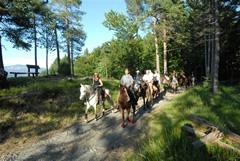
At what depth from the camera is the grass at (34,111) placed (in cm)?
689

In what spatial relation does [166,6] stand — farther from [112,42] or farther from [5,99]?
[5,99]

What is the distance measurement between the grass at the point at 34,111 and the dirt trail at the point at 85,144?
0.86 meters

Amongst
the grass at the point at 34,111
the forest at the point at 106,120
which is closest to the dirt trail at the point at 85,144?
the forest at the point at 106,120

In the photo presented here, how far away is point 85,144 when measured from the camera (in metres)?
5.80

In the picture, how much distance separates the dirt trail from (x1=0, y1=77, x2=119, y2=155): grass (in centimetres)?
86

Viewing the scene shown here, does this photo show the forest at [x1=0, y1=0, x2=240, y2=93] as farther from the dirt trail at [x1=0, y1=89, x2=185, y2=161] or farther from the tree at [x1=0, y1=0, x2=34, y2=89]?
the dirt trail at [x1=0, y1=89, x2=185, y2=161]

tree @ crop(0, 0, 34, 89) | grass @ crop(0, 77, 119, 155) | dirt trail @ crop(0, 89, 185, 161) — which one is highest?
tree @ crop(0, 0, 34, 89)

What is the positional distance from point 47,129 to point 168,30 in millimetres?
17560

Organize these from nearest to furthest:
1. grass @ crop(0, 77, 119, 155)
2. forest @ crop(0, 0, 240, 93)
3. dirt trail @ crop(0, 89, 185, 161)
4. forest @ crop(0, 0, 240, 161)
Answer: forest @ crop(0, 0, 240, 161), dirt trail @ crop(0, 89, 185, 161), grass @ crop(0, 77, 119, 155), forest @ crop(0, 0, 240, 93)

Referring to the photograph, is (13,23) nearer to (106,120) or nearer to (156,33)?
(106,120)

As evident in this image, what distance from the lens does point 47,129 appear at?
7.45 m

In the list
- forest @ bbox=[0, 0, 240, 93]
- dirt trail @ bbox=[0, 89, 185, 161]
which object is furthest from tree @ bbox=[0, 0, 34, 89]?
dirt trail @ bbox=[0, 89, 185, 161]

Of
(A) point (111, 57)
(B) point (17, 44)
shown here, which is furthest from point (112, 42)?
(B) point (17, 44)

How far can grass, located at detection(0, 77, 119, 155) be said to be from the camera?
689 centimetres
